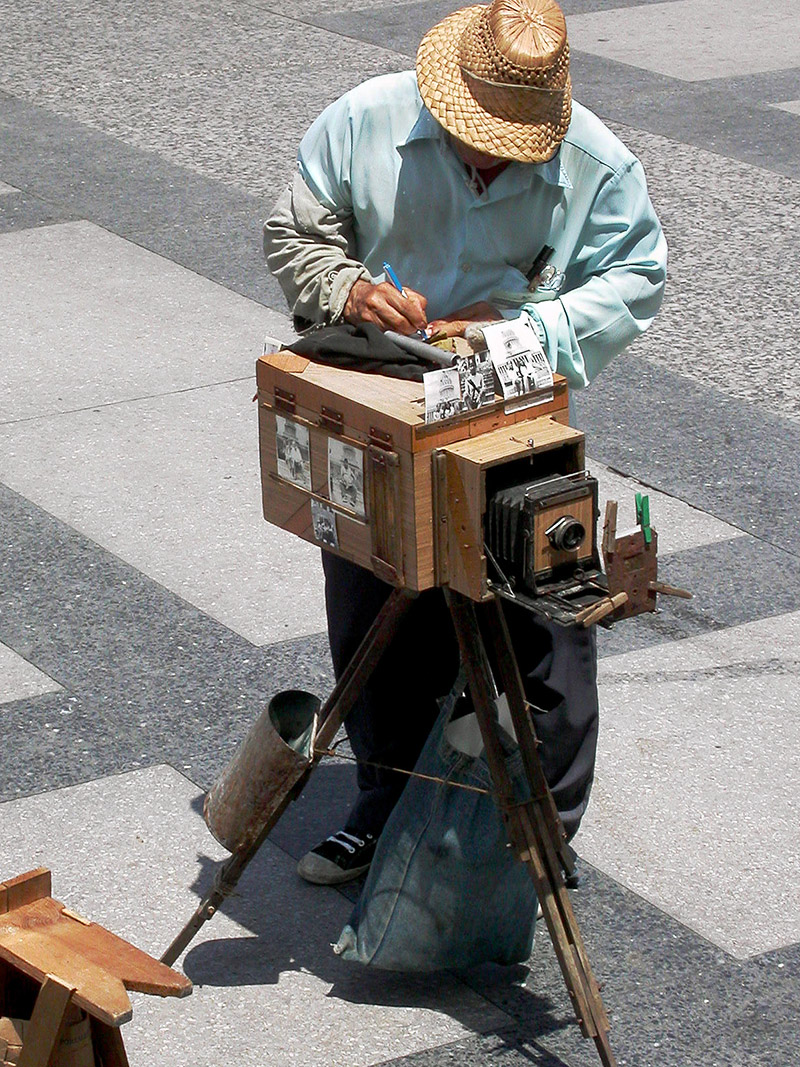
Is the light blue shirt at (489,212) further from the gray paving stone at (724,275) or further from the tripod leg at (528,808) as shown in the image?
the gray paving stone at (724,275)

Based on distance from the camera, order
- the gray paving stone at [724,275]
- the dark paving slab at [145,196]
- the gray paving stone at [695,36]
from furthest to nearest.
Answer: the gray paving stone at [695,36] < the dark paving slab at [145,196] < the gray paving stone at [724,275]

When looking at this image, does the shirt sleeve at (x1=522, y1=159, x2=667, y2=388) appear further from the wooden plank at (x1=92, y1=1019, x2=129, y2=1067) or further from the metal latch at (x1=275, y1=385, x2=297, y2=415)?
the wooden plank at (x1=92, y1=1019, x2=129, y2=1067)

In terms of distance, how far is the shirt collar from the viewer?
3355 mm

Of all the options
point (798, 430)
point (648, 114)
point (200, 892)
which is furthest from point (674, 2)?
point (200, 892)

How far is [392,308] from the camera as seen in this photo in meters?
3.23

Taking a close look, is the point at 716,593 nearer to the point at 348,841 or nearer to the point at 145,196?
the point at 348,841

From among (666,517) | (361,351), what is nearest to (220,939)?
(361,351)

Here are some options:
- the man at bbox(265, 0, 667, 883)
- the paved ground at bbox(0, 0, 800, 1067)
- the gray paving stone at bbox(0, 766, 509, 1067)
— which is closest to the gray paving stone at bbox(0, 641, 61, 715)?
the paved ground at bbox(0, 0, 800, 1067)

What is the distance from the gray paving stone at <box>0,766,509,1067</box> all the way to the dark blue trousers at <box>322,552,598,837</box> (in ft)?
1.03

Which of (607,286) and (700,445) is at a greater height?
(607,286)

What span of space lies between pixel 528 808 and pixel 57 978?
1.15 meters

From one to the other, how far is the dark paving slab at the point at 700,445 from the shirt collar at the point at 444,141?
220 cm

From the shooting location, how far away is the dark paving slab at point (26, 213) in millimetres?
7918

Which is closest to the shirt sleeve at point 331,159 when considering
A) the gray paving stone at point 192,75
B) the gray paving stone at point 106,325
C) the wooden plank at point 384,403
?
the wooden plank at point 384,403
